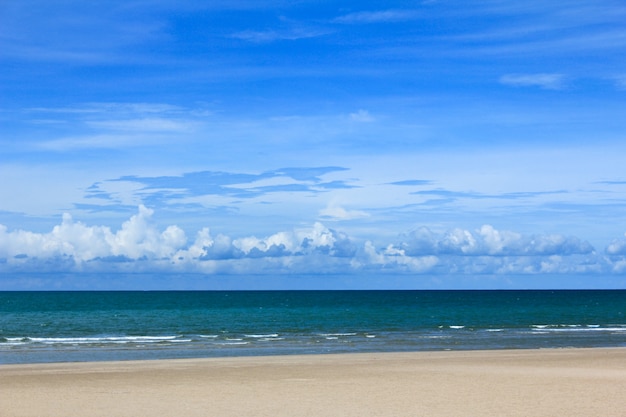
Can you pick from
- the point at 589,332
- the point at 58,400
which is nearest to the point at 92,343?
the point at 58,400

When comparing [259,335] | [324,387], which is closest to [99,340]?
[259,335]

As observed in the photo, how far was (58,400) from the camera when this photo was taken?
63.0 ft

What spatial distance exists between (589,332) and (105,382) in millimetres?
35524

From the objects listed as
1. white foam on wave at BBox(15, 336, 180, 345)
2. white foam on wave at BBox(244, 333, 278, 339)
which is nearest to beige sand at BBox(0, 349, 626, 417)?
white foam on wave at BBox(15, 336, 180, 345)

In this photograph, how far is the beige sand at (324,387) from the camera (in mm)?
17547

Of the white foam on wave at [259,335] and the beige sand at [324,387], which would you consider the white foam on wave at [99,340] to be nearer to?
the white foam on wave at [259,335]

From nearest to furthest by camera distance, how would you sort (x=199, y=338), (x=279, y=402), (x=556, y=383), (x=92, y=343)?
(x=279, y=402) → (x=556, y=383) → (x=92, y=343) → (x=199, y=338)

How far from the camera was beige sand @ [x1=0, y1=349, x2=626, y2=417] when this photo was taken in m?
17.5

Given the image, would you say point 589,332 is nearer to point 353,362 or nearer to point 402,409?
point 353,362

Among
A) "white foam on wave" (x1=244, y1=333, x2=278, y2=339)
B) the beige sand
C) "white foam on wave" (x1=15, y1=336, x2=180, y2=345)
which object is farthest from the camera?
"white foam on wave" (x1=244, y1=333, x2=278, y2=339)

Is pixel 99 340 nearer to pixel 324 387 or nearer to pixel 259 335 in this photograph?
pixel 259 335

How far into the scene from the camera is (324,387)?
838 inches

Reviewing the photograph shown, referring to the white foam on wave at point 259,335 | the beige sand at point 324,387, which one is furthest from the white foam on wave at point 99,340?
the beige sand at point 324,387

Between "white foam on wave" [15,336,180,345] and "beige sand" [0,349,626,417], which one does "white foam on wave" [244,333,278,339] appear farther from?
"beige sand" [0,349,626,417]
